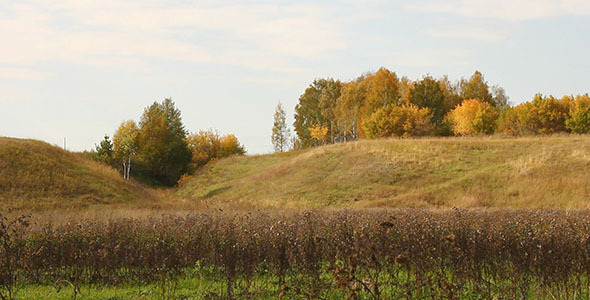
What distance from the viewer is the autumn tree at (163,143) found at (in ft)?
181

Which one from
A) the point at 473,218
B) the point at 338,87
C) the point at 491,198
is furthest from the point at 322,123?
the point at 473,218

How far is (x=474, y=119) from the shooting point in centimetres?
5912

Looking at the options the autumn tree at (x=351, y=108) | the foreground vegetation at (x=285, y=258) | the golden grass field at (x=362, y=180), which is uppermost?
the autumn tree at (x=351, y=108)

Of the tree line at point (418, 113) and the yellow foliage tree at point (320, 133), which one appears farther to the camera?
the yellow foliage tree at point (320, 133)

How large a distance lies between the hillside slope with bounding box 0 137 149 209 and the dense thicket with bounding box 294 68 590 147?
30.1 meters

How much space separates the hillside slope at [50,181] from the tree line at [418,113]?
30137mm

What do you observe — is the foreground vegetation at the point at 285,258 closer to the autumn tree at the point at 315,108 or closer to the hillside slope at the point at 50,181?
the hillside slope at the point at 50,181

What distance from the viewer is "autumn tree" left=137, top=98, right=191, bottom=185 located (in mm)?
55188

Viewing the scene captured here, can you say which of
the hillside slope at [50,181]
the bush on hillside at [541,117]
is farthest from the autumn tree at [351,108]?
the hillside slope at [50,181]

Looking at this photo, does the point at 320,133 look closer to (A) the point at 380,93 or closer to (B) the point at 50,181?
(A) the point at 380,93

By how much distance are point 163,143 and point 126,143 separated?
3.62m

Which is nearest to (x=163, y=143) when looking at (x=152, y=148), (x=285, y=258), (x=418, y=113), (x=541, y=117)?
(x=152, y=148)

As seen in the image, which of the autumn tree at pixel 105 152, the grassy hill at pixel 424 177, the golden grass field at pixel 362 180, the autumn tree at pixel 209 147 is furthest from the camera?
the autumn tree at pixel 209 147

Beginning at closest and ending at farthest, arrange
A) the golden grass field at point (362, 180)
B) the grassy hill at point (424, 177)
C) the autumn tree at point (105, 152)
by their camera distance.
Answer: the golden grass field at point (362, 180)
the grassy hill at point (424, 177)
the autumn tree at point (105, 152)
